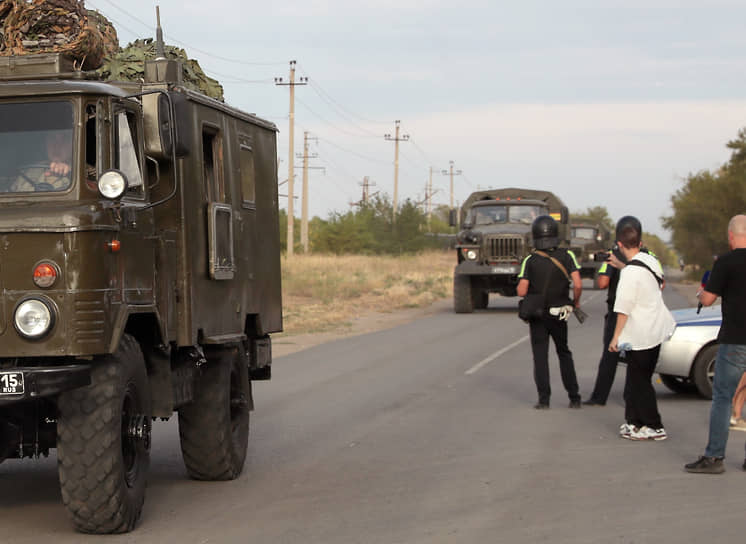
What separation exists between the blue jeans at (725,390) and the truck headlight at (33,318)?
4625mm

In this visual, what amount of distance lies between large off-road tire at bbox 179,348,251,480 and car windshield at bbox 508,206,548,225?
66.1 ft

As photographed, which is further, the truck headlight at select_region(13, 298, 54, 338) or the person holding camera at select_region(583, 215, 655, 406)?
the person holding camera at select_region(583, 215, 655, 406)

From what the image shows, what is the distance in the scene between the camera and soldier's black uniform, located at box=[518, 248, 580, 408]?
1121cm

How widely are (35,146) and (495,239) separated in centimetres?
2080

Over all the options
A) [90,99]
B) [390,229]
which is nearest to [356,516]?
[90,99]

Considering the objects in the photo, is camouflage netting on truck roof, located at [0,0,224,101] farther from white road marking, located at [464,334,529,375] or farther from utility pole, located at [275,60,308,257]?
utility pole, located at [275,60,308,257]

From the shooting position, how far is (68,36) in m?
7.80

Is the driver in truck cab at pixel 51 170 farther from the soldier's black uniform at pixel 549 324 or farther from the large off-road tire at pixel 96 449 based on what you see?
the soldier's black uniform at pixel 549 324

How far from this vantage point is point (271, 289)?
8922mm

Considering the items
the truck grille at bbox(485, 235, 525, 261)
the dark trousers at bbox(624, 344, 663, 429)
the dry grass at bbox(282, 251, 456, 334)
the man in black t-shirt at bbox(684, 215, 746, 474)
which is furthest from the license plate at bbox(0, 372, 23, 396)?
the truck grille at bbox(485, 235, 525, 261)

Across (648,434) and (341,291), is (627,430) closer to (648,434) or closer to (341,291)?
(648,434)

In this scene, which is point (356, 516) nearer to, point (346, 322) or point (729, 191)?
point (346, 322)

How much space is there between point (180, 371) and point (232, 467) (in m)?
0.93

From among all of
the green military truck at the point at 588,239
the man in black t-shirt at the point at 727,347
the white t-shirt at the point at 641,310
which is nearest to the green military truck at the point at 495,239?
the green military truck at the point at 588,239
